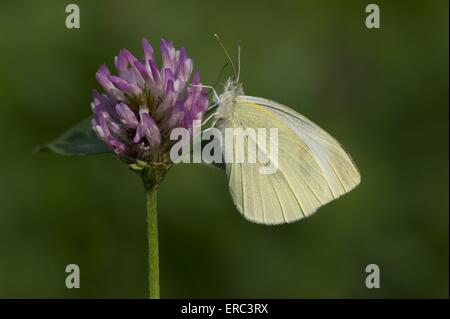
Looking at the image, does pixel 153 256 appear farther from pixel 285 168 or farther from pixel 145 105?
pixel 285 168

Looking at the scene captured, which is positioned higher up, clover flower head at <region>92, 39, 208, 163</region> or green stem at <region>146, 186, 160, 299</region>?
clover flower head at <region>92, 39, 208, 163</region>

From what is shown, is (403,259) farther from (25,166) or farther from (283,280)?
(25,166)

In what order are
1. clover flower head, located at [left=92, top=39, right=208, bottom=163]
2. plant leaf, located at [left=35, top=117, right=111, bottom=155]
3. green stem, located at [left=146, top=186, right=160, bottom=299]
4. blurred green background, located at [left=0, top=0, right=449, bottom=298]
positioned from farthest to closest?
blurred green background, located at [left=0, top=0, right=449, bottom=298], plant leaf, located at [left=35, top=117, right=111, bottom=155], clover flower head, located at [left=92, top=39, right=208, bottom=163], green stem, located at [left=146, top=186, right=160, bottom=299]

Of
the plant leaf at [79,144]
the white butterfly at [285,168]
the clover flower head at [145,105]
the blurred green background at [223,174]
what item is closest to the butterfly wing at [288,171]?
the white butterfly at [285,168]

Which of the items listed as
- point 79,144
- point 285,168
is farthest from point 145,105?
point 285,168

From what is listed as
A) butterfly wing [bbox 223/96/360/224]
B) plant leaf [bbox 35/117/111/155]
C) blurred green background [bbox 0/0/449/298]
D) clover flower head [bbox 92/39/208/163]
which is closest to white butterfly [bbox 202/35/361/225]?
butterfly wing [bbox 223/96/360/224]

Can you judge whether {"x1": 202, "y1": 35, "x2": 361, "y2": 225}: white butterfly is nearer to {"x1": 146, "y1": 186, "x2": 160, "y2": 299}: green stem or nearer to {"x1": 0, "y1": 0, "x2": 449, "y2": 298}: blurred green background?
{"x1": 146, "y1": 186, "x2": 160, "y2": 299}: green stem
